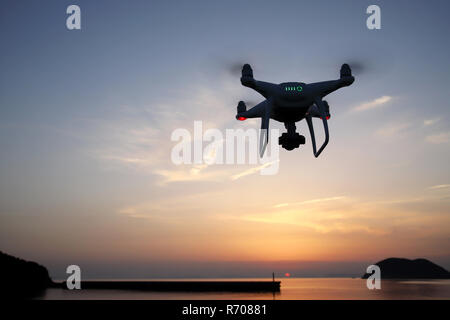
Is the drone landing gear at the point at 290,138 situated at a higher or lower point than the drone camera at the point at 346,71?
lower

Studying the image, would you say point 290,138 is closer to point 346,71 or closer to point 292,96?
point 292,96

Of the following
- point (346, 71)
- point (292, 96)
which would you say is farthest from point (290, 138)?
point (346, 71)

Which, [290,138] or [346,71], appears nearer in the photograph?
[346,71]

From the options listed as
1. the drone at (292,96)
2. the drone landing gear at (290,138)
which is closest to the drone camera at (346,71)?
the drone at (292,96)

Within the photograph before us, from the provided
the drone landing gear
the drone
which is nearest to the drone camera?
the drone

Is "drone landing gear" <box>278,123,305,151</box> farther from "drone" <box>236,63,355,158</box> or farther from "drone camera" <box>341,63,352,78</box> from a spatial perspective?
"drone camera" <box>341,63,352,78</box>

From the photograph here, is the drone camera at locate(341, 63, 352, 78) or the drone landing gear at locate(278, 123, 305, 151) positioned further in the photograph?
the drone landing gear at locate(278, 123, 305, 151)

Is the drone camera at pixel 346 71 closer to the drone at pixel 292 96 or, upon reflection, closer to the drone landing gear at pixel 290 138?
the drone at pixel 292 96
